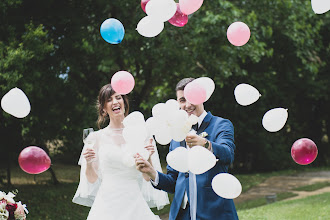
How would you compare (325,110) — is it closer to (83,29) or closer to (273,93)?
(273,93)

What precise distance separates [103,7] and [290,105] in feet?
33.7

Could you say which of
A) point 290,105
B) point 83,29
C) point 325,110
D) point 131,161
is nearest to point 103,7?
point 83,29

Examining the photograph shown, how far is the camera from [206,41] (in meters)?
10.0

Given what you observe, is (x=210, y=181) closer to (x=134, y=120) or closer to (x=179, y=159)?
(x=179, y=159)

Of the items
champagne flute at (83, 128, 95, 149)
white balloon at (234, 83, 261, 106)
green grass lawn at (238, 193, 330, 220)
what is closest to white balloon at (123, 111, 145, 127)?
champagne flute at (83, 128, 95, 149)

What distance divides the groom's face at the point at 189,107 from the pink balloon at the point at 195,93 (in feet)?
0.43

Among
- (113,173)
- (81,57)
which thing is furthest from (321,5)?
(81,57)

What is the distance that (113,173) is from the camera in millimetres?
4359

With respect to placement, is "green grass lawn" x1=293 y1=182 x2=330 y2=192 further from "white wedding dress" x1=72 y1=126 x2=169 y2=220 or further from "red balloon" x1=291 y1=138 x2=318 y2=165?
"red balloon" x1=291 y1=138 x2=318 y2=165

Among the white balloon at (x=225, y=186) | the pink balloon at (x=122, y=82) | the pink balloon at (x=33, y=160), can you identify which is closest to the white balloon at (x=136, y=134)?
the pink balloon at (x=122, y=82)

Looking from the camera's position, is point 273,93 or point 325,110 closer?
point 273,93

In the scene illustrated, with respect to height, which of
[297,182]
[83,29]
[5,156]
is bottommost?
[297,182]

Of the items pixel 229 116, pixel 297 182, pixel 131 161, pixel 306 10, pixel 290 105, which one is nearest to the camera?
pixel 131 161

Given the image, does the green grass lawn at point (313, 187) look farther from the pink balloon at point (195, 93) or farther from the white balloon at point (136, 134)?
the pink balloon at point (195, 93)
